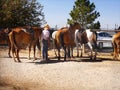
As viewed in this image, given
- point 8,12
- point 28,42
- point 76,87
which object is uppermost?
point 8,12

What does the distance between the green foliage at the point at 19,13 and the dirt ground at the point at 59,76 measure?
50.3 ft

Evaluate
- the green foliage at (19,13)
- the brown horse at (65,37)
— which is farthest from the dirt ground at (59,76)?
the green foliage at (19,13)

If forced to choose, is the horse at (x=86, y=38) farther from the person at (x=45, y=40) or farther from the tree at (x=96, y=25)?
the tree at (x=96, y=25)

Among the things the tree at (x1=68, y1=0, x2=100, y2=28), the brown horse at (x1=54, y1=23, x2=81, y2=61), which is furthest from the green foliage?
the brown horse at (x1=54, y1=23, x2=81, y2=61)

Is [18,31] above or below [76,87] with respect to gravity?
above

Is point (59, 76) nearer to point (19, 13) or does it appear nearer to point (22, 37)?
point (22, 37)

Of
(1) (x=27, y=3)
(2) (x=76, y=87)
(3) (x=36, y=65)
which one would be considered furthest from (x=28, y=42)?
(1) (x=27, y=3)

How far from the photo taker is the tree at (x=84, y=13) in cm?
4012

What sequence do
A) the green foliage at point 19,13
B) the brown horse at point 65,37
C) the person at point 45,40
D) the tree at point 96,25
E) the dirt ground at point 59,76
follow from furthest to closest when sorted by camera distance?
the tree at point 96,25, the green foliage at point 19,13, the brown horse at point 65,37, the person at point 45,40, the dirt ground at point 59,76

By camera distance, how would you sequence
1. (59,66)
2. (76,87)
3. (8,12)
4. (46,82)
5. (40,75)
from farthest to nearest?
(8,12)
(59,66)
(40,75)
(46,82)
(76,87)

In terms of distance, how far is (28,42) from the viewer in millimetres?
18500

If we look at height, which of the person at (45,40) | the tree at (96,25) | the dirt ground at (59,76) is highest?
the tree at (96,25)

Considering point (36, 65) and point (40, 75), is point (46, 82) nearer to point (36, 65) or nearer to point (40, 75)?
point (40, 75)

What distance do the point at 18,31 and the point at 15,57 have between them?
1930 millimetres
